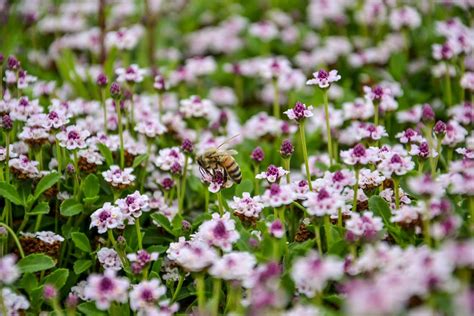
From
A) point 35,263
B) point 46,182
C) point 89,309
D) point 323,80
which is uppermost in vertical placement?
point 323,80

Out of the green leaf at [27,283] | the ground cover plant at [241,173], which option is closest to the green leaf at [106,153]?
the ground cover plant at [241,173]

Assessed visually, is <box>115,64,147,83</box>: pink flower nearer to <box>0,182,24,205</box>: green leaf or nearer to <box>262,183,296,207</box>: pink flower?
A: <box>0,182,24,205</box>: green leaf

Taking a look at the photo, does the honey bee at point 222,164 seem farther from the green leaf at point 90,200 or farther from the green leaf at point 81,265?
the green leaf at point 81,265

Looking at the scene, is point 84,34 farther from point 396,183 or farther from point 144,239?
point 396,183

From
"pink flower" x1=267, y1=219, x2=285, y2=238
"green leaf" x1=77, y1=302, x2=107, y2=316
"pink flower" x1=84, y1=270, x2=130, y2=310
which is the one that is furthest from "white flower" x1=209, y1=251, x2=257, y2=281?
"green leaf" x1=77, y1=302, x2=107, y2=316

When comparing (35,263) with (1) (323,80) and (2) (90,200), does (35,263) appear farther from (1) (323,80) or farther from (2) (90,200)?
(1) (323,80)

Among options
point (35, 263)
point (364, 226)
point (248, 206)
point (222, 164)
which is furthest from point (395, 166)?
point (35, 263)
